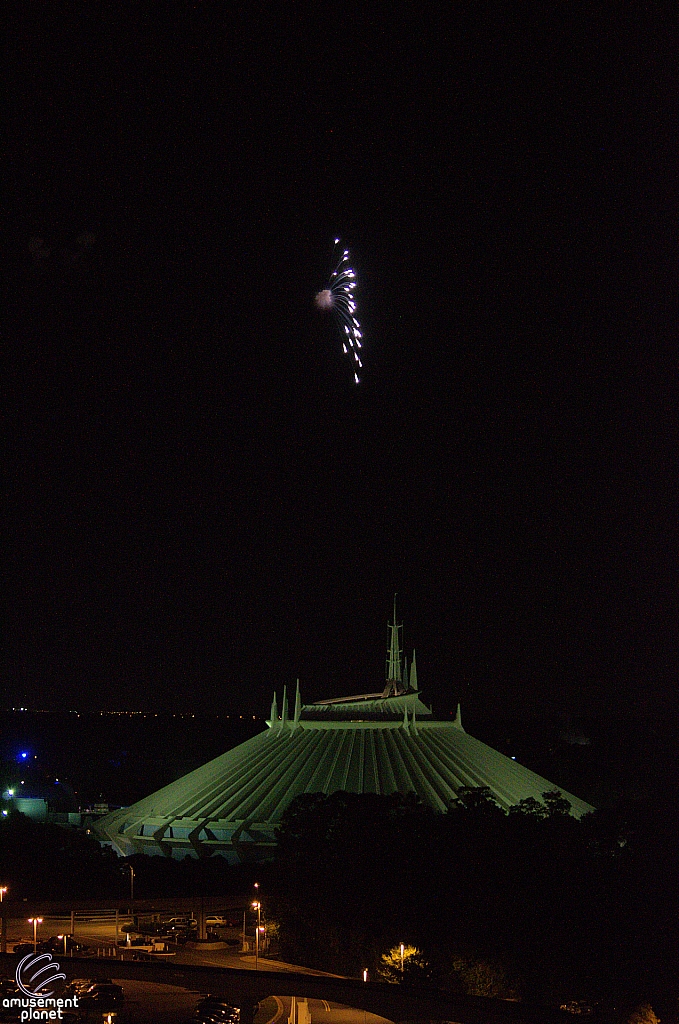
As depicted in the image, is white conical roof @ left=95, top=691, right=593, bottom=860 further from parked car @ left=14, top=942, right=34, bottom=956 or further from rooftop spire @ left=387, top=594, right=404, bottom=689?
parked car @ left=14, top=942, right=34, bottom=956

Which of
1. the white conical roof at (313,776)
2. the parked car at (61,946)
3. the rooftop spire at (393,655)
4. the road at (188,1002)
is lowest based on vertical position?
the road at (188,1002)

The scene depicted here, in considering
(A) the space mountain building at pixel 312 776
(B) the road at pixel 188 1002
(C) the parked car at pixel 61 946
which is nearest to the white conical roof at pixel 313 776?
(A) the space mountain building at pixel 312 776

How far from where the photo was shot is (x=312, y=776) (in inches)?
1729

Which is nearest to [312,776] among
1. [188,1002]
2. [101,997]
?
[188,1002]

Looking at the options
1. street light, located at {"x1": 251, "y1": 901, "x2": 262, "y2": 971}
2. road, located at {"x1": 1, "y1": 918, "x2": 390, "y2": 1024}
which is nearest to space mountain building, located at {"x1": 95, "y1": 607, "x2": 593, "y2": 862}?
street light, located at {"x1": 251, "y1": 901, "x2": 262, "y2": 971}

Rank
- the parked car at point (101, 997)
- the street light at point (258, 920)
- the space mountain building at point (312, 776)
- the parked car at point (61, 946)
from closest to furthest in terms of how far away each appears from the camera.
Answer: the parked car at point (101, 997) → the parked car at point (61, 946) → the street light at point (258, 920) → the space mountain building at point (312, 776)

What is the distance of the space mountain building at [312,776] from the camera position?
40.9m

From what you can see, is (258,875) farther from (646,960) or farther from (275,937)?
(646,960)

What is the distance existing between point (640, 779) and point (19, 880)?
35.3m

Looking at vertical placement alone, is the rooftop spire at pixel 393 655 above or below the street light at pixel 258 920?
above

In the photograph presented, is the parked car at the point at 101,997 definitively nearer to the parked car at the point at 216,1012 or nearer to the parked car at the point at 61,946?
the parked car at the point at 216,1012

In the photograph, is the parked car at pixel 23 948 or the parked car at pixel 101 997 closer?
the parked car at pixel 101 997

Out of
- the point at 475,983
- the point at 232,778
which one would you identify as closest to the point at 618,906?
the point at 475,983

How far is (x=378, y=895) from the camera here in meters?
28.6
